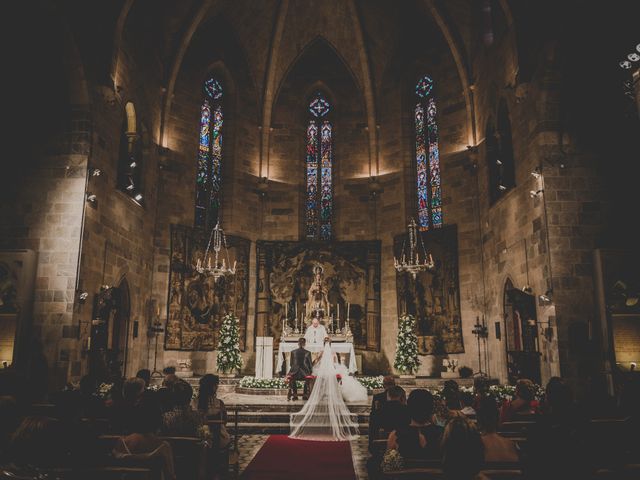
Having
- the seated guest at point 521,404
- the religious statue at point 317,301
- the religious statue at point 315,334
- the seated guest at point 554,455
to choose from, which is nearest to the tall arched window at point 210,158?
the religious statue at point 317,301

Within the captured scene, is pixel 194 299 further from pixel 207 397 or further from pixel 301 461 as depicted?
pixel 207 397

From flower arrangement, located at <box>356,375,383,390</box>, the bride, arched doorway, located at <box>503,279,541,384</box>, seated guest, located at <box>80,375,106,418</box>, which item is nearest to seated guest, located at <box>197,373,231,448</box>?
seated guest, located at <box>80,375,106,418</box>

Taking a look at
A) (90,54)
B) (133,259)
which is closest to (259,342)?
(133,259)

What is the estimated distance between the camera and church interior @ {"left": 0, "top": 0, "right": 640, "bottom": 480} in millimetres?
7074

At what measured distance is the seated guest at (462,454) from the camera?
336cm

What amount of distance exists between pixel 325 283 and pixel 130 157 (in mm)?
8496

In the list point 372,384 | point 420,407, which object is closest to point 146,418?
point 420,407

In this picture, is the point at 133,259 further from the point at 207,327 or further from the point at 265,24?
the point at 265,24

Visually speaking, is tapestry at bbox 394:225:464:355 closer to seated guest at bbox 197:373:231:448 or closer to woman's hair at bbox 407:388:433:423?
seated guest at bbox 197:373:231:448

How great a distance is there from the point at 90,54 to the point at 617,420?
13.9 metres

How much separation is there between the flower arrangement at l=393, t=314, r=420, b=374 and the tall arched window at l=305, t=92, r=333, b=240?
19.5 ft

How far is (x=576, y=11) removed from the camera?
12.8m

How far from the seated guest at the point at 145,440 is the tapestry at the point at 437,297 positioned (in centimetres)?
1444

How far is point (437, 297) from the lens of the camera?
1862 cm
